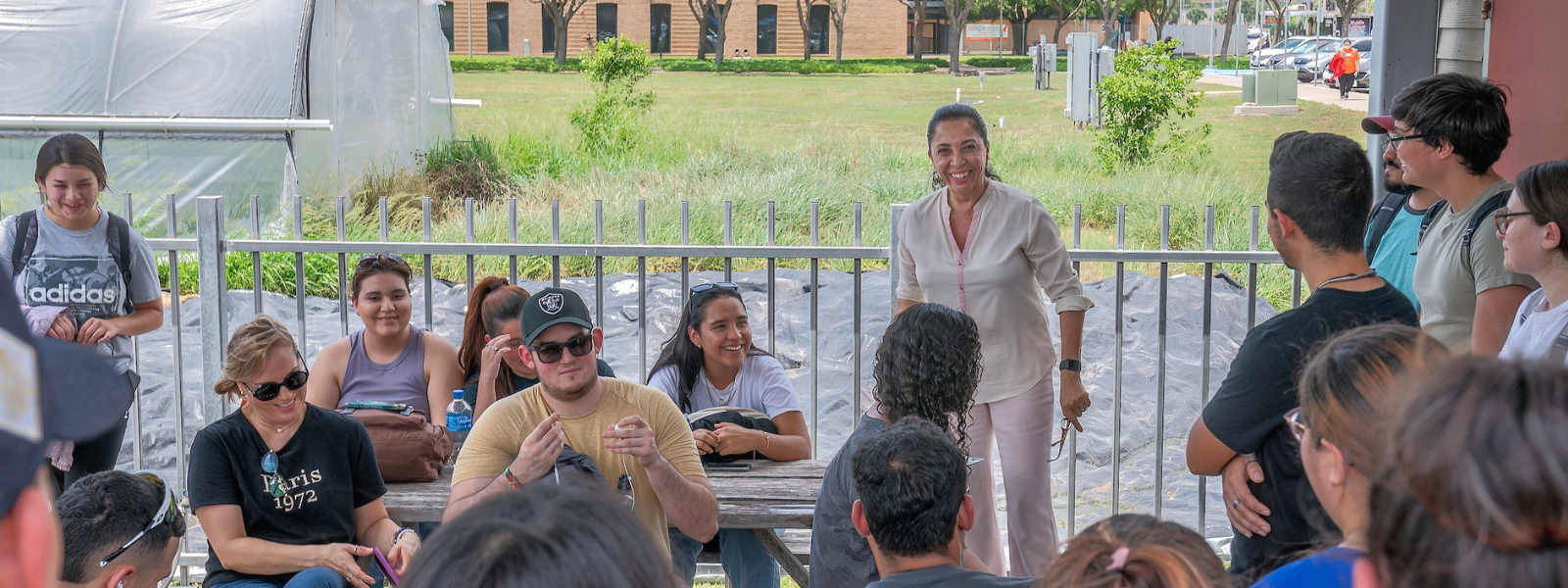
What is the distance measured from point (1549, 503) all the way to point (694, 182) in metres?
15.3

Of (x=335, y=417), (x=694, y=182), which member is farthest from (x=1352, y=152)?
(x=694, y=182)

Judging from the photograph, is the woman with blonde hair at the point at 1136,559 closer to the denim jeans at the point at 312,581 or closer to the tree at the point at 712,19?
the denim jeans at the point at 312,581

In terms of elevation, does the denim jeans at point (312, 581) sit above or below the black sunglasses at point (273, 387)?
below

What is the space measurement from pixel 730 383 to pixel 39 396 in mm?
3537

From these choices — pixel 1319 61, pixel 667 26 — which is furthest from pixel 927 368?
pixel 667 26

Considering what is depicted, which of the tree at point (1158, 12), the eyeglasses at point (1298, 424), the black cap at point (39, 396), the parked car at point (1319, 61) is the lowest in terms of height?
the eyeglasses at point (1298, 424)

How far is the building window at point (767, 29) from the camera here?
60.0 metres

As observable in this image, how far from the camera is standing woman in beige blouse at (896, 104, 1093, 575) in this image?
4027mm

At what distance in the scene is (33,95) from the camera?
11.7 m

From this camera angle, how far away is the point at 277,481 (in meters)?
3.38

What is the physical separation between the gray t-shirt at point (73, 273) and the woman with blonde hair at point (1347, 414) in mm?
3943

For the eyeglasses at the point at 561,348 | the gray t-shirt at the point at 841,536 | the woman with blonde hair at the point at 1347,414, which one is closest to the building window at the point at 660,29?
the eyeglasses at the point at 561,348

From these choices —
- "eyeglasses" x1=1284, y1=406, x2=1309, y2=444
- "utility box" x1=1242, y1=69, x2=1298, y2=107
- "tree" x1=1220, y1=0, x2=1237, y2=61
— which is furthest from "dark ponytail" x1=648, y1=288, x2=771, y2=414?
"tree" x1=1220, y1=0, x2=1237, y2=61

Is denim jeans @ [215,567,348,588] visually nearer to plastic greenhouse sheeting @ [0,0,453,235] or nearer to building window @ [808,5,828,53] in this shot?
plastic greenhouse sheeting @ [0,0,453,235]
